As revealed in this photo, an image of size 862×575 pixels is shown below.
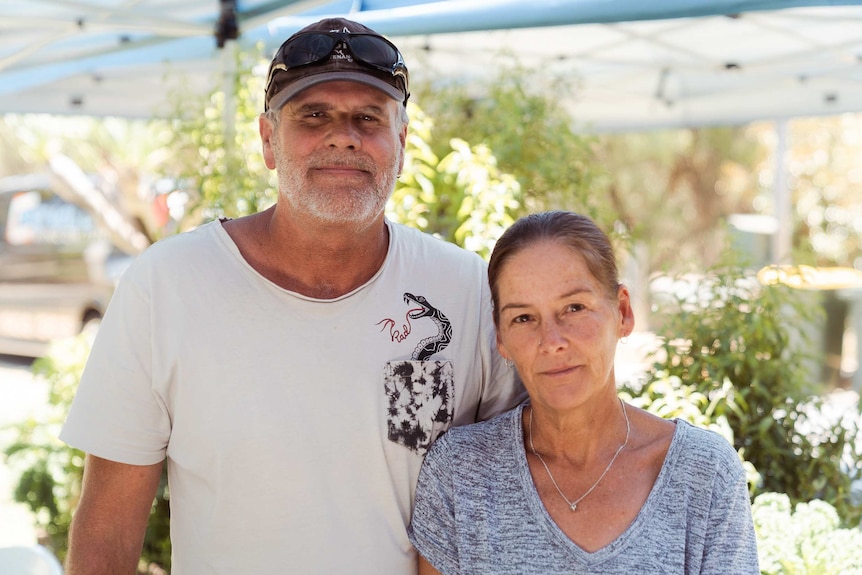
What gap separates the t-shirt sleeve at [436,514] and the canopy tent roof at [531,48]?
1786 millimetres

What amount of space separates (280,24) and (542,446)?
303cm

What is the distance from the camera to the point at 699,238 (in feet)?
56.5

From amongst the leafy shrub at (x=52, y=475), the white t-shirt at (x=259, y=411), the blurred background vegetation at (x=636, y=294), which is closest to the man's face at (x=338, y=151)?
the white t-shirt at (x=259, y=411)

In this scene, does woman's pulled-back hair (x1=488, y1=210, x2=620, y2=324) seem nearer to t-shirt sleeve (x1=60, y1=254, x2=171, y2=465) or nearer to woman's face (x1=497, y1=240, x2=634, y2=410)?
woman's face (x1=497, y1=240, x2=634, y2=410)

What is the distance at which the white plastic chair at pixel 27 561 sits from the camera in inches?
79.3

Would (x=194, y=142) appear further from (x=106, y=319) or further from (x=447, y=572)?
(x=447, y=572)

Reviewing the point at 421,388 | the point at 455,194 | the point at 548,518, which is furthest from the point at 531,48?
the point at 548,518

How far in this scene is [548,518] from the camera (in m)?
1.72

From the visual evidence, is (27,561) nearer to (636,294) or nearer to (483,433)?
(483,433)

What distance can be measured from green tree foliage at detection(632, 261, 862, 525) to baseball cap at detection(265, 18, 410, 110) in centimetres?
166

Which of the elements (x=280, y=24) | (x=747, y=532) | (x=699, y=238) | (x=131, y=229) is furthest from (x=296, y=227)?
(x=699, y=238)

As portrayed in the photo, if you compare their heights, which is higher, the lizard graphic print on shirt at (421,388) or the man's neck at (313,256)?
the man's neck at (313,256)

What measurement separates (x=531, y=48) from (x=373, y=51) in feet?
10.8

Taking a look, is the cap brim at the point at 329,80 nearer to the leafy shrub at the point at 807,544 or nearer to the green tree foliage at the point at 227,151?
the leafy shrub at the point at 807,544
